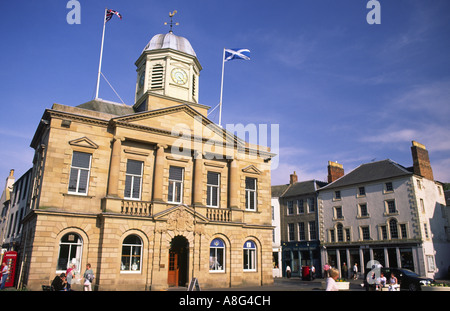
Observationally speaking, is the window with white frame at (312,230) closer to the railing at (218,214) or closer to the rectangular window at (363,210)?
the rectangular window at (363,210)

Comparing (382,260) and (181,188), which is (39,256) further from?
(382,260)

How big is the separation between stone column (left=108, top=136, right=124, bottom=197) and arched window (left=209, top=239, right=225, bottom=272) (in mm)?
8642

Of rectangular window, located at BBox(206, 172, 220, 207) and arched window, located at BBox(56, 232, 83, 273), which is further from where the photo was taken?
rectangular window, located at BBox(206, 172, 220, 207)

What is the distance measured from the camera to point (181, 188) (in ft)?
89.8

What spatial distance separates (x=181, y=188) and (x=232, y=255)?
22.4 feet

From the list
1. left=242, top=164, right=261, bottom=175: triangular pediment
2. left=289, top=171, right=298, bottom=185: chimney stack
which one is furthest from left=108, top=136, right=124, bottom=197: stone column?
left=289, top=171, right=298, bottom=185: chimney stack

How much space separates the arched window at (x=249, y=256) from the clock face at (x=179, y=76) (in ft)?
51.9

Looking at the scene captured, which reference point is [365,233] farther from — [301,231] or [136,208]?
[136,208]

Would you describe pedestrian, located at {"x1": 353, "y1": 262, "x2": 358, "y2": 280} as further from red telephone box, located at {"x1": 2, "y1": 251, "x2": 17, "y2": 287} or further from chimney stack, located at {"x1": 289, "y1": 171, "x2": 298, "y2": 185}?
red telephone box, located at {"x1": 2, "y1": 251, "x2": 17, "y2": 287}

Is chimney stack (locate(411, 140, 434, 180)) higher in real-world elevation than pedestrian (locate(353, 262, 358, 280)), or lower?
higher

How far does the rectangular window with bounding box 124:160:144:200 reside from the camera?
997 inches

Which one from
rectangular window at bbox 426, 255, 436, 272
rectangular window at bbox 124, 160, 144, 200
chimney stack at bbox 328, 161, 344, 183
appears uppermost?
chimney stack at bbox 328, 161, 344, 183

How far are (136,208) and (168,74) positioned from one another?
13190 millimetres

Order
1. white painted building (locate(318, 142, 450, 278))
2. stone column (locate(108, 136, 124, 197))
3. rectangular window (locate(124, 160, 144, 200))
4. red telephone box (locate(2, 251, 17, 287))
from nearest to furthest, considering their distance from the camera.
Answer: stone column (locate(108, 136, 124, 197))
red telephone box (locate(2, 251, 17, 287))
rectangular window (locate(124, 160, 144, 200))
white painted building (locate(318, 142, 450, 278))
